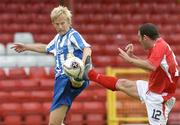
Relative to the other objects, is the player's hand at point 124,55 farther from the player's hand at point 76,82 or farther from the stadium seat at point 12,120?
the stadium seat at point 12,120

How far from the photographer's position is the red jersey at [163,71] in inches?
250

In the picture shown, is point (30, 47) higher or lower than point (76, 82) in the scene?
higher

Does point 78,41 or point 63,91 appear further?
point 63,91

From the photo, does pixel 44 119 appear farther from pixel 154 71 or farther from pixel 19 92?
pixel 154 71

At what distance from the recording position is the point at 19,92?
10.4 m

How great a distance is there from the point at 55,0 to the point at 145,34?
7.65 m

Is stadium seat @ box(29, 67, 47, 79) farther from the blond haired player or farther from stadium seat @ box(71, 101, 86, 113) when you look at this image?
the blond haired player

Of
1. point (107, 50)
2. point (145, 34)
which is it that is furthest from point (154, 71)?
point (107, 50)

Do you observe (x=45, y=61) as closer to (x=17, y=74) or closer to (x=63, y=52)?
(x=17, y=74)

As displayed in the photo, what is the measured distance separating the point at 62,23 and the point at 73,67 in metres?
0.45

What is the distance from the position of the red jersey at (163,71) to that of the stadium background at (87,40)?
2578 millimetres

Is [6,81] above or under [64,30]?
under

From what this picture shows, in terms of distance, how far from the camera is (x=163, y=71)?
6.46 metres

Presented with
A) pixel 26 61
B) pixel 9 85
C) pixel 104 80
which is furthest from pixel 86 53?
pixel 26 61
